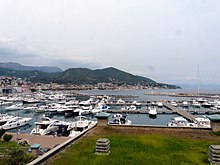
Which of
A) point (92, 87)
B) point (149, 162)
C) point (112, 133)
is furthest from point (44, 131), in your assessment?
point (92, 87)

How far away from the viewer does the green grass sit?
8.24 metres

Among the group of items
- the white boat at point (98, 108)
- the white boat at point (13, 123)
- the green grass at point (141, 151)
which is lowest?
the white boat at point (13, 123)

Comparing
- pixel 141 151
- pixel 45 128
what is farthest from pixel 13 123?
pixel 141 151

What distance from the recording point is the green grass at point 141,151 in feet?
27.0

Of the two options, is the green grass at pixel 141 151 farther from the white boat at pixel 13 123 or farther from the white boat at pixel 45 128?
the white boat at pixel 13 123

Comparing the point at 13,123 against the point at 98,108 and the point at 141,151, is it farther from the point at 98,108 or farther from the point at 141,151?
the point at 141,151

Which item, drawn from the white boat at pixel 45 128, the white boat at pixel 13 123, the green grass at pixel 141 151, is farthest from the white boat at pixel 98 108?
the green grass at pixel 141 151

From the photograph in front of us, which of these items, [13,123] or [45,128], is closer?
[45,128]

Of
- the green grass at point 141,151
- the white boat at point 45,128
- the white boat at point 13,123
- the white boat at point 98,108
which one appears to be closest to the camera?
the green grass at point 141,151

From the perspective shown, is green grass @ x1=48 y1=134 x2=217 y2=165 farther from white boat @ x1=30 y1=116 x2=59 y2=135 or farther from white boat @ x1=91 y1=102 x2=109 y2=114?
white boat @ x1=91 y1=102 x2=109 y2=114

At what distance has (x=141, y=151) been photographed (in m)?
9.35

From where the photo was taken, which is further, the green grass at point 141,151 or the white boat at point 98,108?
the white boat at point 98,108

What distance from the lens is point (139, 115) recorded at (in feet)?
165

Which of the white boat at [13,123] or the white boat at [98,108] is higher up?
the white boat at [98,108]
